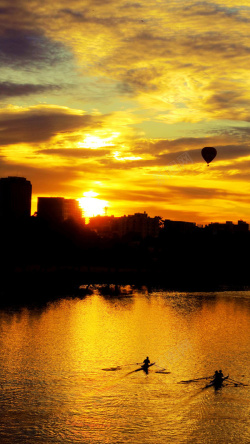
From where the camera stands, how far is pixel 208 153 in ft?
334

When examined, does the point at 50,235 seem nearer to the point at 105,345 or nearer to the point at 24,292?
the point at 24,292

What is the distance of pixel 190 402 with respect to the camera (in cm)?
5450

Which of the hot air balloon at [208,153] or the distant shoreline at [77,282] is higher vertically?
the hot air balloon at [208,153]

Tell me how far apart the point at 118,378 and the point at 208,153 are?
51.6 meters

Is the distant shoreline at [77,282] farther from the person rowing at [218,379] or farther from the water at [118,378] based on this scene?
the person rowing at [218,379]

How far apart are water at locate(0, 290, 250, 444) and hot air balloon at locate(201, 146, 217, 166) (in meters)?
28.7

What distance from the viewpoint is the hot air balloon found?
3995 inches

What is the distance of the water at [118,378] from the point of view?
157 feet

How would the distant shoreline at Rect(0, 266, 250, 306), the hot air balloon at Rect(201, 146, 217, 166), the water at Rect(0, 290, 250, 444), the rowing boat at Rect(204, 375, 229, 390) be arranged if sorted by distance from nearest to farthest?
the water at Rect(0, 290, 250, 444) → the rowing boat at Rect(204, 375, 229, 390) → the hot air balloon at Rect(201, 146, 217, 166) → the distant shoreline at Rect(0, 266, 250, 306)

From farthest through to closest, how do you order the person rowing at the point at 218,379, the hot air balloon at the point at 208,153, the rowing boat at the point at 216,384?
the hot air balloon at the point at 208,153, the person rowing at the point at 218,379, the rowing boat at the point at 216,384

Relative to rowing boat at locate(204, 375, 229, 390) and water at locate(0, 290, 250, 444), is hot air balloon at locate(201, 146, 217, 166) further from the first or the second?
rowing boat at locate(204, 375, 229, 390)

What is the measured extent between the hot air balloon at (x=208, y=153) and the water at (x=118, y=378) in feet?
94.2

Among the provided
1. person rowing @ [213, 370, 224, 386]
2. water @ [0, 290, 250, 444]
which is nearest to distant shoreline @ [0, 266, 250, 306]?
water @ [0, 290, 250, 444]

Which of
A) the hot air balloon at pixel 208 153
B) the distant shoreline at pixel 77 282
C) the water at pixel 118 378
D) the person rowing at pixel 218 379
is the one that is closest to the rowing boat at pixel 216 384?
the person rowing at pixel 218 379
